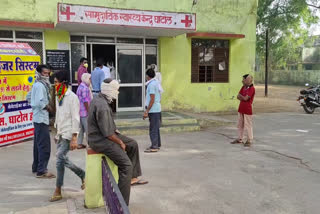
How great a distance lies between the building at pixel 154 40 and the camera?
863 centimetres

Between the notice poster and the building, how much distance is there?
159 centimetres

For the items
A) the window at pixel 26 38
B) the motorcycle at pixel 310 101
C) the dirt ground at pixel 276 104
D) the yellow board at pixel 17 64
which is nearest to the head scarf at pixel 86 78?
the yellow board at pixel 17 64

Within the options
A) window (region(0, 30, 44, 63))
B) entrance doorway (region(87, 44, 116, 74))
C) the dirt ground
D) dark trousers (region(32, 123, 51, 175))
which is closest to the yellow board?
window (region(0, 30, 44, 63))

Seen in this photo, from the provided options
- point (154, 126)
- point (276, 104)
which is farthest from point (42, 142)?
point (276, 104)

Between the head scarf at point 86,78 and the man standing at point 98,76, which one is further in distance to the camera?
the man standing at point 98,76

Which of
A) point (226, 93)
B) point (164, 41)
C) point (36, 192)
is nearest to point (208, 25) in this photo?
point (164, 41)

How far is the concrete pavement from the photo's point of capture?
3.87 meters

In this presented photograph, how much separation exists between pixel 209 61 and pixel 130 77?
3269 millimetres

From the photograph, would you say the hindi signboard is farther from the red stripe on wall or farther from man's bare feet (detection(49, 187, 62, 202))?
man's bare feet (detection(49, 187, 62, 202))

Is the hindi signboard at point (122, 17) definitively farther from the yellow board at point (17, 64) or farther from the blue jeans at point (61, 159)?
the blue jeans at point (61, 159)

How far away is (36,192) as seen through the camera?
4180 millimetres

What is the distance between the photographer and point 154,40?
10844mm

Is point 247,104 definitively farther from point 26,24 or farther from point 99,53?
point 26,24

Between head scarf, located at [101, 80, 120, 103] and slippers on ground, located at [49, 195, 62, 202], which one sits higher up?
head scarf, located at [101, 80, 120, 103]
